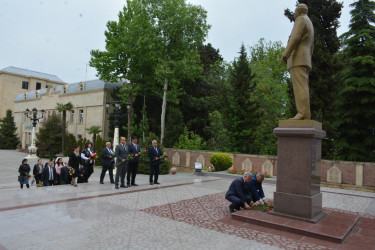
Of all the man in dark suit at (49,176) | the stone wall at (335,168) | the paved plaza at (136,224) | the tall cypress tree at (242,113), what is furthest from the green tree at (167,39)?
the paved plaza at (136,224)

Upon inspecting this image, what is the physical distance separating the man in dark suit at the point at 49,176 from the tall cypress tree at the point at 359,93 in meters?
15.5

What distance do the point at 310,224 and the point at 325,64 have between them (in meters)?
16.5

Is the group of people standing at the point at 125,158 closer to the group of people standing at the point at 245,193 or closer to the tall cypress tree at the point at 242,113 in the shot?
the group of people standing at the point at 245,193

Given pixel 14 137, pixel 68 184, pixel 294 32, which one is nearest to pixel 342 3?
pixel 294 32

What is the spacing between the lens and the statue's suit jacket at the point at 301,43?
25.1ft

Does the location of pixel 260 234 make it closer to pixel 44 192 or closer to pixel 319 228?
pixel 319 228

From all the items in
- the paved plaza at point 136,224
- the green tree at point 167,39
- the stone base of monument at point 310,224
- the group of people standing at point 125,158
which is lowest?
the paved plaza at point 136,224

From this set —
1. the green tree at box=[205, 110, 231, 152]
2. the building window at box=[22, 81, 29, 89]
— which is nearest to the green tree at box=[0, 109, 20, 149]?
the building window at box=[22, 81, 29, 89]

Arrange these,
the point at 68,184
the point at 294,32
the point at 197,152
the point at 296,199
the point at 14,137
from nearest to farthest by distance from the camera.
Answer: the point at 296,199 < the point at 294,32 < the point at 68,184 < the point at 197,152 < the point at 14,137

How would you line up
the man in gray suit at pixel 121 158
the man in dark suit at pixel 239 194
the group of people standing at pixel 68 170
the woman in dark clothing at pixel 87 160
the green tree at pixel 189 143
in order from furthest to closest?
the green tree at pixel 189 143 < the woman in dark clothing at pixel 87 160 < the group of people standing at pixel 68 170 < the man in gray suit at pixel 121 158 < the man in dark suit at pixel 239 194

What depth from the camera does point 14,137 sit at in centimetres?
5762

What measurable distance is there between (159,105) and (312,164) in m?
28.6

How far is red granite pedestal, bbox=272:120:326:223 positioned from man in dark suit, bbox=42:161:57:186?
373 inches

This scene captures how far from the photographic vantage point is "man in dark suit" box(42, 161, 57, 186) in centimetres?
1219
